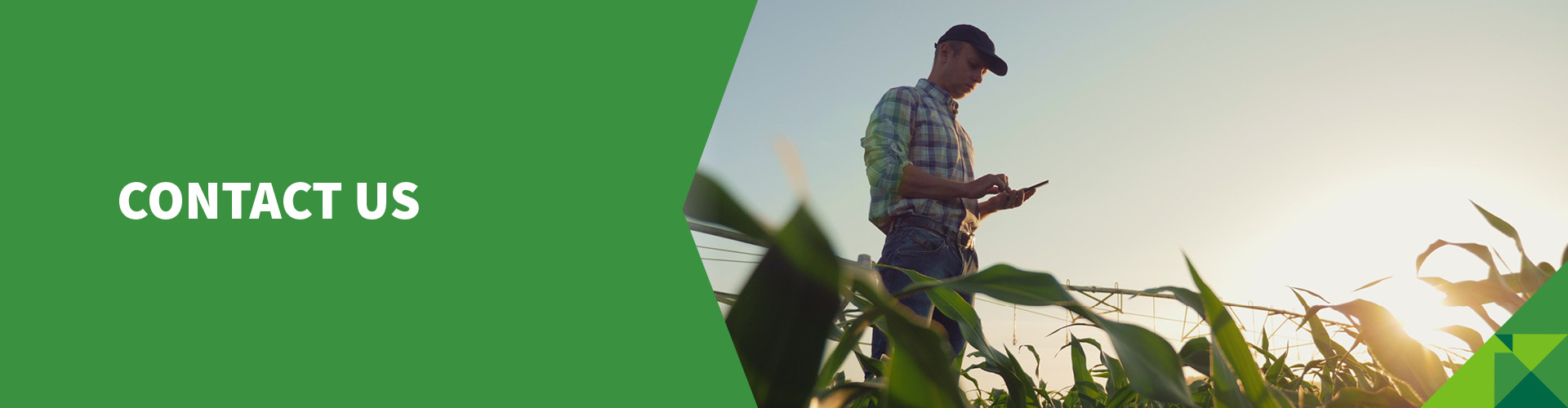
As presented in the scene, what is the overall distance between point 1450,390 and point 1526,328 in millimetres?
26

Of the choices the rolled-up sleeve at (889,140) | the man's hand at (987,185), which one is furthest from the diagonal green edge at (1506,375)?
the rolled-up sleeve at (889,140)

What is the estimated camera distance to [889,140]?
6.13 ft

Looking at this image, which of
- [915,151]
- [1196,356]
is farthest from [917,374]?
[915,151]

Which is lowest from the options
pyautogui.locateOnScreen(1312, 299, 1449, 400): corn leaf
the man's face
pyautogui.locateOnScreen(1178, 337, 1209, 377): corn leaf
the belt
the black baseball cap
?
the belt

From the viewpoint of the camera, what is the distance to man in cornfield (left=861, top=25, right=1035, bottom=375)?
1802mm

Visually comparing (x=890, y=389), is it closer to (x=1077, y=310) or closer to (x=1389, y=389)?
(x=1077, y=310)

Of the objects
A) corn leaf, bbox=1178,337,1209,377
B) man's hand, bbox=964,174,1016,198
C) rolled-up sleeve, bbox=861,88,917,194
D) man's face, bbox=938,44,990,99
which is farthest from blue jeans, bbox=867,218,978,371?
corn leaf, bbox=1178,337,1209,377

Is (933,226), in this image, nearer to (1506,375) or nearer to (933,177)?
(933,177)

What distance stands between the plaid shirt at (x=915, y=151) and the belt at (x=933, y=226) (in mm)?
11

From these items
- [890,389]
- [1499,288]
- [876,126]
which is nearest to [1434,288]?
[1499,288]

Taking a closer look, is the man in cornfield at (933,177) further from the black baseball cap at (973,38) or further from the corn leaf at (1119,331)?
the corn leaf at (1119,331)

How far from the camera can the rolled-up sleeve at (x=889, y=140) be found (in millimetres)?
1809

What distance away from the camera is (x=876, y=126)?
1.90 m

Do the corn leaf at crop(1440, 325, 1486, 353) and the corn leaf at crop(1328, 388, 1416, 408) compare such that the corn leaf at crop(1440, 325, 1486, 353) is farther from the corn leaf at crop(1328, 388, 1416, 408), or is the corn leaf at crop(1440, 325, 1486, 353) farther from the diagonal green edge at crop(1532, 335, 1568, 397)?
the diagonal green edge at crop(1532, 335, 1568, 397)
